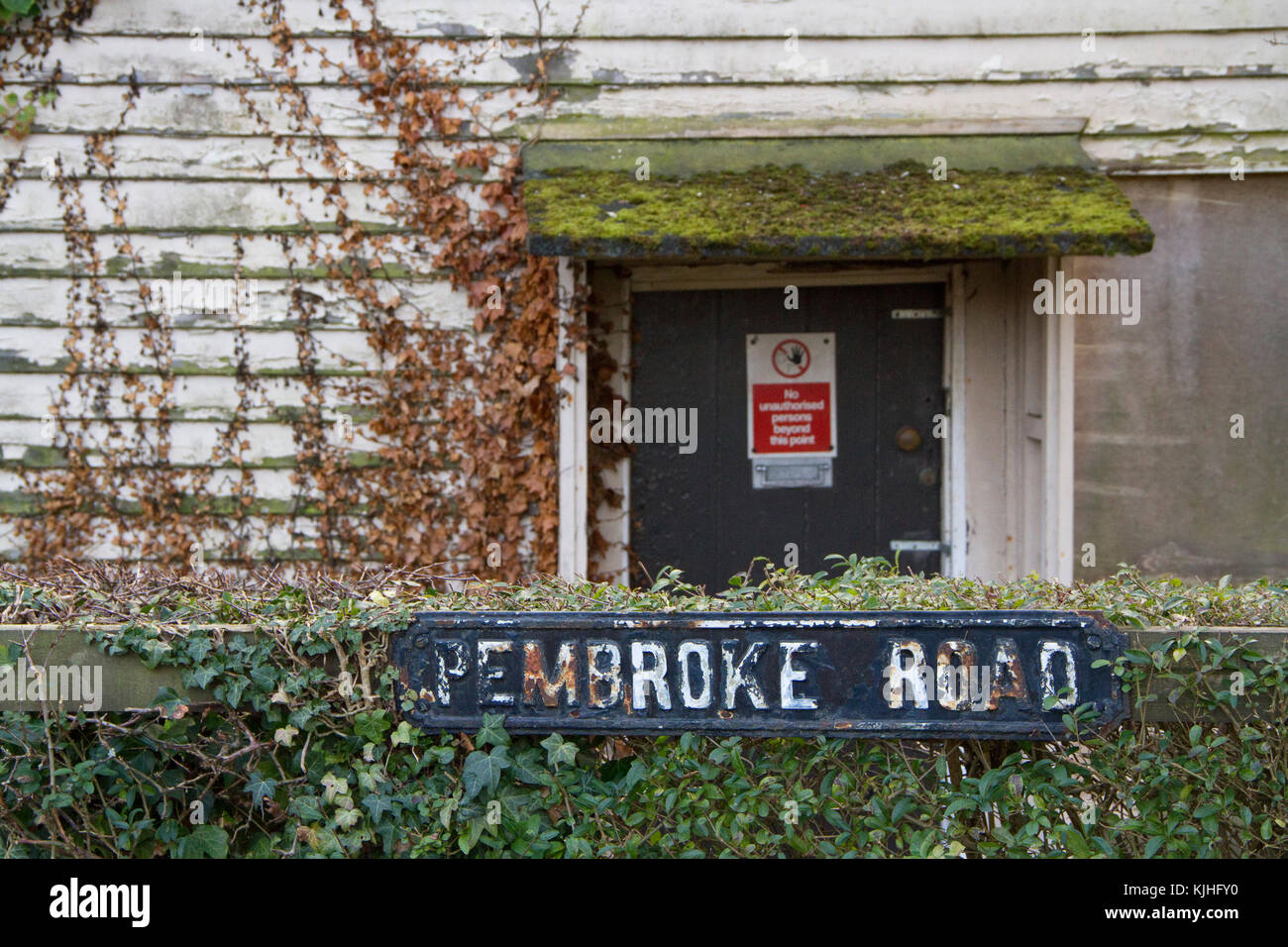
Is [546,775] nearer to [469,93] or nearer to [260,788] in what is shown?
[260,788]

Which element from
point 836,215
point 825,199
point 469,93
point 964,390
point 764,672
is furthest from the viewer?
point 964,390

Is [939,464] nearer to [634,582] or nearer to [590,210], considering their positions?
[634,582]

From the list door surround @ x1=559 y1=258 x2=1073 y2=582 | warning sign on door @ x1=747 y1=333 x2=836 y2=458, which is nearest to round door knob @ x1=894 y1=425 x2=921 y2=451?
door surround @ x1=559 y1=258 x2=1073 y2=582

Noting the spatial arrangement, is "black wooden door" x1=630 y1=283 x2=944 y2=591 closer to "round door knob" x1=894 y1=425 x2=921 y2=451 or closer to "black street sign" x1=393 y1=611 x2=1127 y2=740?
"round door knob" x1=894 y1=425 x2=921 y2=451

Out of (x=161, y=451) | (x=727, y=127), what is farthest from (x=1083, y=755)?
(x=161, y=451)

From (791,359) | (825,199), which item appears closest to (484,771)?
(825,199)

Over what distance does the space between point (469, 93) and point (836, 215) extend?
1782mm

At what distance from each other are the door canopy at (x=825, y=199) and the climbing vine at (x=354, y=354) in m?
0.49

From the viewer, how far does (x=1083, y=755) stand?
2262mm

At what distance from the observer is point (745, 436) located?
524cm

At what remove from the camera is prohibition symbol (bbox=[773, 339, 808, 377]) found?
5.18 m

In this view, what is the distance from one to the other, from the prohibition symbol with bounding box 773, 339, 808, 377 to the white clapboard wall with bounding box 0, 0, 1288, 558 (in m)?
1.00
